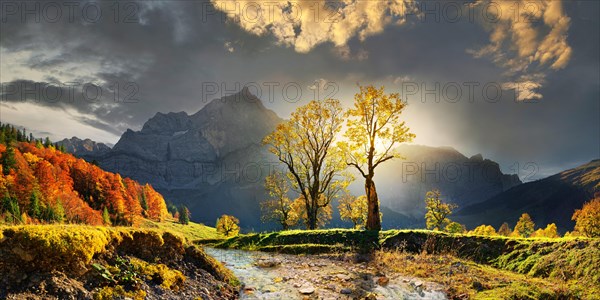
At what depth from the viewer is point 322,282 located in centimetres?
1253

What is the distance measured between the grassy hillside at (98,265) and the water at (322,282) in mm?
1788

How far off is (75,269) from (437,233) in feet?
69.4

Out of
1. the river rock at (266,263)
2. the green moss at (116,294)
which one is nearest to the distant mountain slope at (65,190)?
the river rock at (266,263)

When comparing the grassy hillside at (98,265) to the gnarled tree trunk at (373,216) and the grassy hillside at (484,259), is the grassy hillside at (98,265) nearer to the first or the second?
the grassy hillside at (484,259)

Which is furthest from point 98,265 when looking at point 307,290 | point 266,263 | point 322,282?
point 266,263

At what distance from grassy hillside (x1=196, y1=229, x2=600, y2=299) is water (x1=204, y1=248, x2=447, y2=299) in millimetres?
1195

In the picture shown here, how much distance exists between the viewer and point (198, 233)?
157 meters

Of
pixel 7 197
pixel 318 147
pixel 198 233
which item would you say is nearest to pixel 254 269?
pixel 318 147

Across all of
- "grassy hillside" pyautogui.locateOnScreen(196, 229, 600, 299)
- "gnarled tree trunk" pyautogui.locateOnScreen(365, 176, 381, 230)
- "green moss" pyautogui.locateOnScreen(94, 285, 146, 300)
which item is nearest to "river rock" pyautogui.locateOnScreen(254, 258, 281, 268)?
"grassy hillside" pyautogui.locateOnScreen(196, 229, 600, 299)

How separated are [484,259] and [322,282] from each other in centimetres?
1002

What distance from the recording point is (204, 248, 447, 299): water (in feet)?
35.5

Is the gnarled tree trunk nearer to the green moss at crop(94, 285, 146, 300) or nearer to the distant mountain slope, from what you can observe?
the green moss at crop(94, 285, 146, 300)

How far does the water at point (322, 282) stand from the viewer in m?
10.8

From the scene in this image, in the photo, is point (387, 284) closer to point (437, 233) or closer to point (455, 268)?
point (455, 268)
